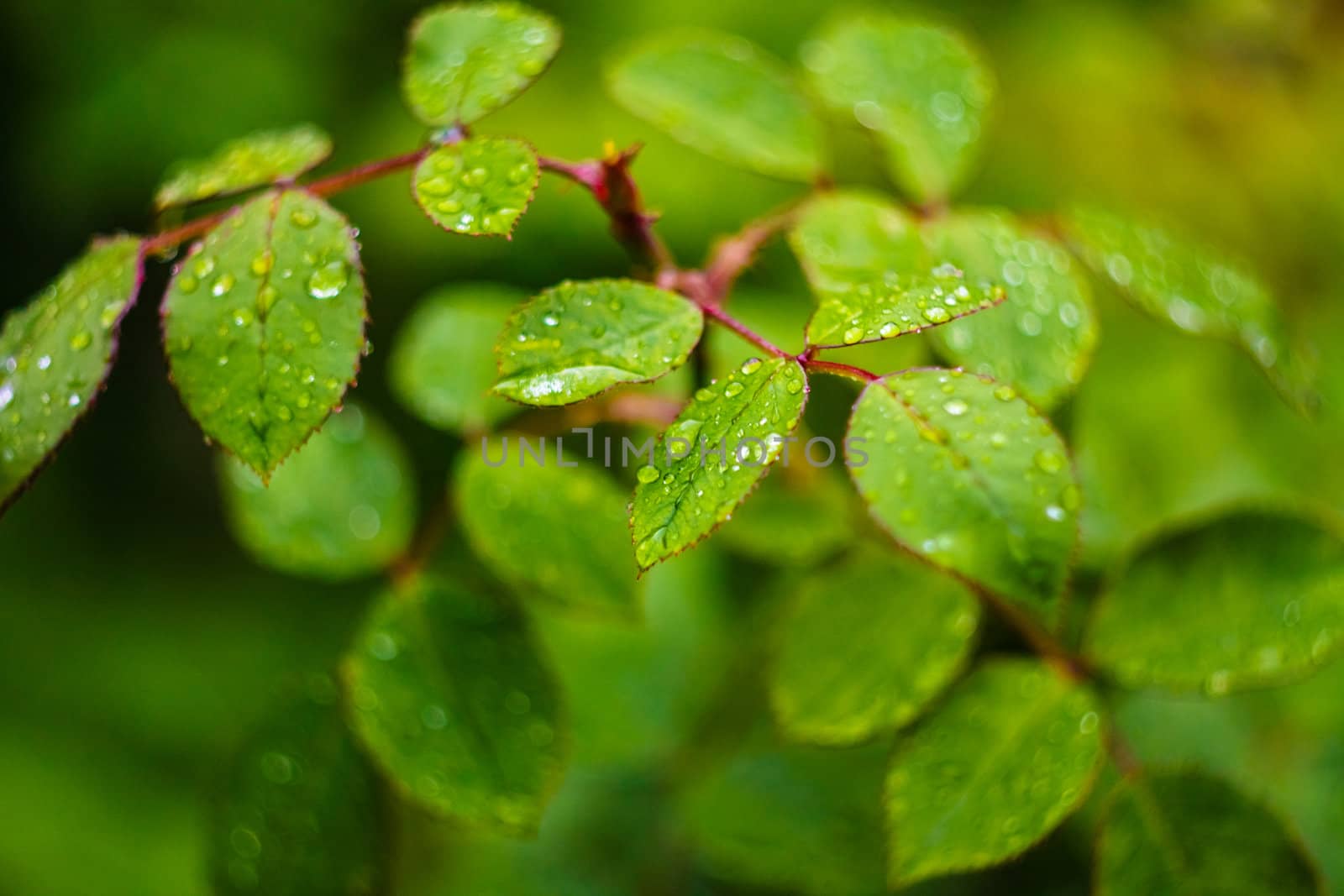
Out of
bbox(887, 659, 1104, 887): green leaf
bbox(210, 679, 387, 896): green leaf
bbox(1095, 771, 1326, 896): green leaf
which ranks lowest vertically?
bbox(210, 679, 387, 896): green leaf

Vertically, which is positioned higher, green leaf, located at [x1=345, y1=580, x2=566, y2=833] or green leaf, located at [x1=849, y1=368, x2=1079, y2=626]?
green leaf, located at [x1=849, y1=368, x2=1079, y2=626]

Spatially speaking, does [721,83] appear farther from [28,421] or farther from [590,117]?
[590,117]

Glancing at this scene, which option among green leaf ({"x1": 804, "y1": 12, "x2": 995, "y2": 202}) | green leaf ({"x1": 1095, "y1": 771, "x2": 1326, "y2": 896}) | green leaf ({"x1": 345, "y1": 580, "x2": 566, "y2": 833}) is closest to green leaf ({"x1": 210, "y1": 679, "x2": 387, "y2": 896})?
green leaf ({"x1": 345, "y1": 580, "x2": 566, "y2": 833})

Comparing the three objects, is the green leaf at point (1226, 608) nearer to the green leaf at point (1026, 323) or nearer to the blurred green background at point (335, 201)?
the green leaf at point (1026, 323)

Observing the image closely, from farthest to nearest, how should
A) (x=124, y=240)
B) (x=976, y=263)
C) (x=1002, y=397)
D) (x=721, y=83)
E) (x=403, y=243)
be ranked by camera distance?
(x=403, y=243)
(x=721, y=83)
(x=976, y=263)
(x=124, y=240)
(x=1002, y=397)

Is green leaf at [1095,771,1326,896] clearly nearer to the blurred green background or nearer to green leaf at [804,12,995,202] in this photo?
green leaf at [804,12,995,202]

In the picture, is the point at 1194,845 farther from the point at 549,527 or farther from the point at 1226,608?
the point at 549,527

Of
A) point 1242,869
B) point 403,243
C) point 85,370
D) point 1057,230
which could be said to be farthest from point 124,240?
point 403,243

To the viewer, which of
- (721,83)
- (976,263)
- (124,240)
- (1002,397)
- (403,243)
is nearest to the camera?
(1002,397)
